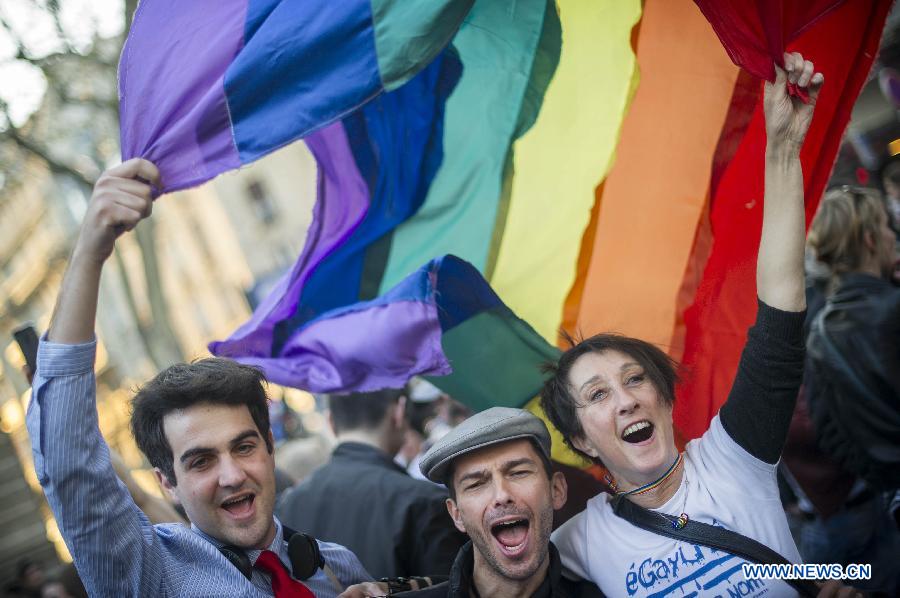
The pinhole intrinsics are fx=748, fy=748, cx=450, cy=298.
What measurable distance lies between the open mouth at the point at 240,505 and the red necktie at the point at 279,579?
0.52 ft

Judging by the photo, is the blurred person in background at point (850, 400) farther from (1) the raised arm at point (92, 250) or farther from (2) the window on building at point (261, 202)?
(2) the window on building at point (261, 202)

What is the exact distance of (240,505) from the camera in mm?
2150

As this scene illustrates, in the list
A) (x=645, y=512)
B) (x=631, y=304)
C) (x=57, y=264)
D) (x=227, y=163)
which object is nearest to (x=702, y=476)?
(x=645, y=512)

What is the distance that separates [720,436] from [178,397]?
5.25 ft

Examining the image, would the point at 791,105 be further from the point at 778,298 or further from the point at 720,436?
the point at 720,436

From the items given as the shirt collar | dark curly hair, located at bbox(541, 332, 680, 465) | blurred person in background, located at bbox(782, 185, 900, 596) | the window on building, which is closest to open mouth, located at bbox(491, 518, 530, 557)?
dark curly hair, located at bbox(541, 332, 680, 465)

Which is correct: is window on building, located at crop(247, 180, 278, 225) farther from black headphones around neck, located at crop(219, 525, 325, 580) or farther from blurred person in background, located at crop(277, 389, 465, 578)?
black headphones around neck, located at crop(219, 525, 325, 580)

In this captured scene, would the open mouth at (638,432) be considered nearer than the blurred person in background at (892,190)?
Yes

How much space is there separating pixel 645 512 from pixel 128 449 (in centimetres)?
2963

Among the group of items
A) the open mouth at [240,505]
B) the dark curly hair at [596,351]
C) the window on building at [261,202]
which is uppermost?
the window on building at [261,202]

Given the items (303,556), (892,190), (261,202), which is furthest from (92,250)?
(261,202)

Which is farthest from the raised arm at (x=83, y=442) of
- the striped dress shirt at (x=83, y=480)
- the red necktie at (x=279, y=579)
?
the red necktie at (x=279, y=579)

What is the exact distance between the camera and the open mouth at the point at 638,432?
7.29ft

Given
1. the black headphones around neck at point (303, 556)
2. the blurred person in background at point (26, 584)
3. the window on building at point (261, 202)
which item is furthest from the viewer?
the window on building at point (261, 202)
